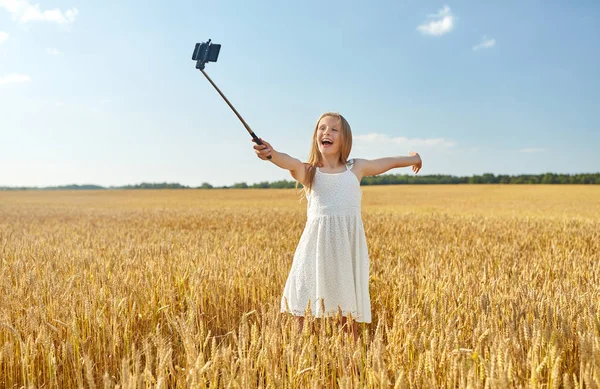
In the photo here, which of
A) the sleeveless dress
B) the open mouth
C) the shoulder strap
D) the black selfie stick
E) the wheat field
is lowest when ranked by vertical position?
the wheat field

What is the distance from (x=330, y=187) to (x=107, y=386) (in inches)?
93.3

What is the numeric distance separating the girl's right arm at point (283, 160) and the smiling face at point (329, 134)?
0.76 feet

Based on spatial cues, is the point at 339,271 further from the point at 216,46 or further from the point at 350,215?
the point at 216,46

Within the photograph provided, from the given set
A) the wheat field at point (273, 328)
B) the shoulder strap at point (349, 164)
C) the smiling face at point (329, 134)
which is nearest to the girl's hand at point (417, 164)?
the shoulder strap at point (349, 164)

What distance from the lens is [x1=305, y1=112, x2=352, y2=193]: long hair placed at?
3729 mm

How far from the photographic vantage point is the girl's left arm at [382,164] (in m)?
Answer: 3.94

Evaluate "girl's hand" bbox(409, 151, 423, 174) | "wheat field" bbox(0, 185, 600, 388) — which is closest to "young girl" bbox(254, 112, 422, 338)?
"wheat field" bbox(0, 185, 600, 388)

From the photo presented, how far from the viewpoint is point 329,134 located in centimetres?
366

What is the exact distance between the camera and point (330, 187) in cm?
370

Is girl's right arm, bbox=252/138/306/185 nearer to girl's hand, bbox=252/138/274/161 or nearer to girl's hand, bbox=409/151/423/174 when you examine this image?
girl's hand, bbox=252/138/274/161

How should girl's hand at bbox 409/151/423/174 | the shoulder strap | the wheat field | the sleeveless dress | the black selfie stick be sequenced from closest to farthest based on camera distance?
the wheat field < the black selfie stick < the sleeveless dress < the shoulder strap < girl's hand at bbox 409/151/423/174

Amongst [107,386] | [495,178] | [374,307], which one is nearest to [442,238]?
[374,307]

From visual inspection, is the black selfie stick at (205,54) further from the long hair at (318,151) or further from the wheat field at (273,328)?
the wheat field at (273,328)

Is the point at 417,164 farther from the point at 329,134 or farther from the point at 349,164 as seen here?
the point at 329,134
